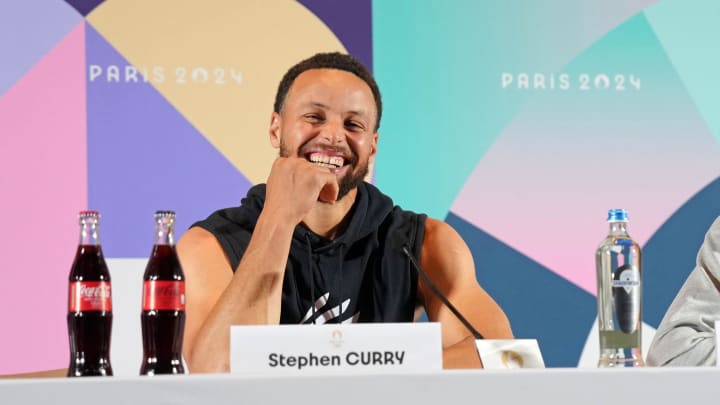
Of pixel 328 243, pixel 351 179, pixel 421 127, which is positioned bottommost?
pixel 328 243

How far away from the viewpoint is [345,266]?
2.23m

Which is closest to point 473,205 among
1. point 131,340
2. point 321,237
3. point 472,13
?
point 472,13

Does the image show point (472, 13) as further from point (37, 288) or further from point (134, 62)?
point (37, 288)

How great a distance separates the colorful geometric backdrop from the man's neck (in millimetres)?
536

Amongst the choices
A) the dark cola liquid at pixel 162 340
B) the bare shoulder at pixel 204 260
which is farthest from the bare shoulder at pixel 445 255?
the dark cola liquid at pixel 162 340

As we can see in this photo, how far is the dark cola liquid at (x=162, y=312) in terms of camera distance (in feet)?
4.33

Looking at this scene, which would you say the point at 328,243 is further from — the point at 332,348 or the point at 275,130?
the point at 332,348

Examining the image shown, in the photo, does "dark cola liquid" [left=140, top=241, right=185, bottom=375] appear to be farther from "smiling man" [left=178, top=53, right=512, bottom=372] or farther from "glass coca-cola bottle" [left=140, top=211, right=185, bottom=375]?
"smiling man" [left=178, top=53, right=512, bottom=372]

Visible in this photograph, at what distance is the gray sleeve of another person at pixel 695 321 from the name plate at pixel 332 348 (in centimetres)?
64

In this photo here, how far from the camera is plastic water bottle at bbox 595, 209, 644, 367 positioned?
1423mm

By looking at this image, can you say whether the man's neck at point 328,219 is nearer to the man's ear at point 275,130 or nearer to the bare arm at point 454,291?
the bare arm at point 454,291

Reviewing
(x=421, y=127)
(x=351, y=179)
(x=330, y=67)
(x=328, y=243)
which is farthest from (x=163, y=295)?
(x=421, y=127)

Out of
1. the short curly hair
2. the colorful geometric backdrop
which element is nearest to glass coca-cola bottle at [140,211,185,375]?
the short curly hair

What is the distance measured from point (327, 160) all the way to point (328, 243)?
0.19m
